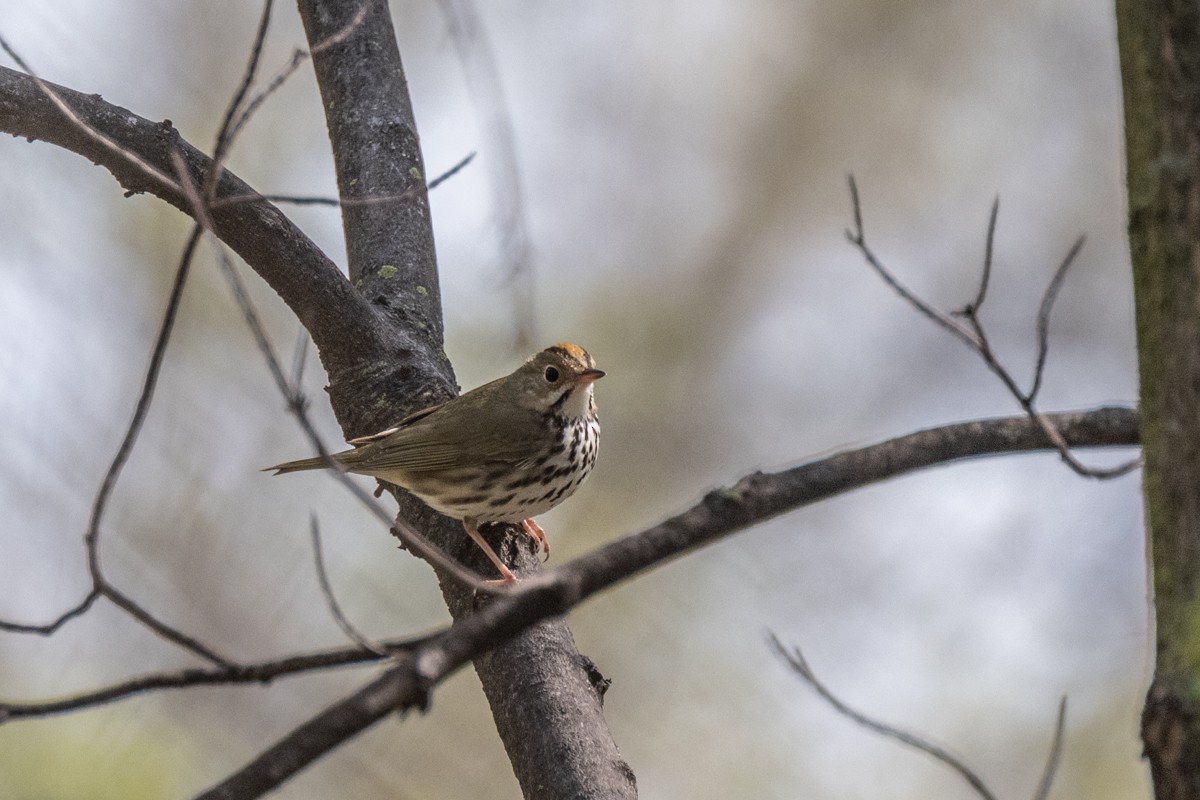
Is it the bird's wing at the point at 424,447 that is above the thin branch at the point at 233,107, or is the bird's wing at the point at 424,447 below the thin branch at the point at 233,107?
above

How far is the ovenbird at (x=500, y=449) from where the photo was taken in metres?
3.68

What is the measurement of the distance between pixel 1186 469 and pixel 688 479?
5.46 m

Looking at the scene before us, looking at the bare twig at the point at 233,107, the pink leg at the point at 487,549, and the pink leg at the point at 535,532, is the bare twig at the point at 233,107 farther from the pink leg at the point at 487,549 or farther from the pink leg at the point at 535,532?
the pink leg at the point at 535,532

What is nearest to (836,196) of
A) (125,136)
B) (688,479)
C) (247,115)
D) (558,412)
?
(688,479)

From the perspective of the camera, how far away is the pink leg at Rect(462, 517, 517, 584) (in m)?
3.36

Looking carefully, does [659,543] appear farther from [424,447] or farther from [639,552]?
[424,447]

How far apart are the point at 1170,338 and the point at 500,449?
9.12ft

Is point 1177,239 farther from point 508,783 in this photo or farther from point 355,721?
point 508,783

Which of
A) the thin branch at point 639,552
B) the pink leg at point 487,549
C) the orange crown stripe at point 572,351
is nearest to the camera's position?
the thin branch at point 639,552

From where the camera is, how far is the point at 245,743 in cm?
587

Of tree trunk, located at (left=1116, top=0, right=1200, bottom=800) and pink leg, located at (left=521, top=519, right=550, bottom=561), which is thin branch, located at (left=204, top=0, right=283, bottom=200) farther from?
pink leg, located at (left=521, top=519, right=550, bottom=561)

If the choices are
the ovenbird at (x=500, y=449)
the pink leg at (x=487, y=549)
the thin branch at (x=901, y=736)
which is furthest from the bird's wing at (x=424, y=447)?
the thin branch at (x=901, y=736)

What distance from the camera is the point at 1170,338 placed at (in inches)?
60.6

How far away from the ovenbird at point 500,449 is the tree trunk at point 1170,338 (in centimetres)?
207
